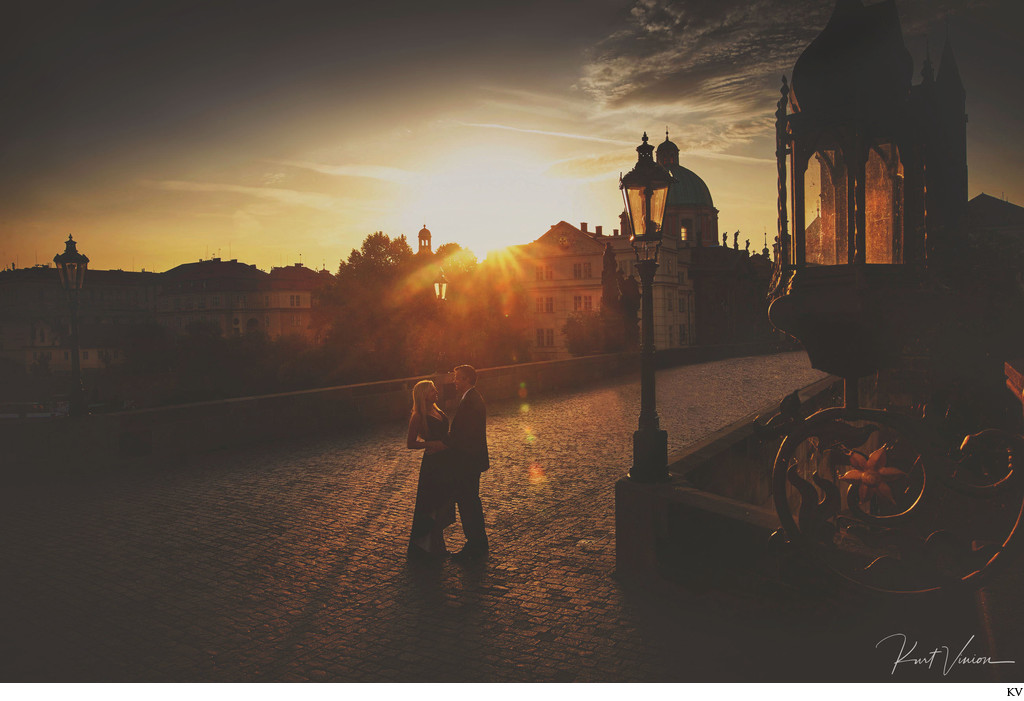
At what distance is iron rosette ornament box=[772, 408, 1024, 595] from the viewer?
312 cm

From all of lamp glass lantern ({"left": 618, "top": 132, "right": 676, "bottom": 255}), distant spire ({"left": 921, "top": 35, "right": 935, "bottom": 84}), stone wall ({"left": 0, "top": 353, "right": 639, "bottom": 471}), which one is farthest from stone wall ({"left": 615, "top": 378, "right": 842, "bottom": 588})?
stone wall ({"left": 0, "top": 353, "right": 639, "bottom": 471})

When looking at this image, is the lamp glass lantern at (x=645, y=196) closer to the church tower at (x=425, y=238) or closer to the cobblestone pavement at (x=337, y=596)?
the cobblestone pavement at (x=337, y=596)

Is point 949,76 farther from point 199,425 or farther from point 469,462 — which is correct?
point 199,425

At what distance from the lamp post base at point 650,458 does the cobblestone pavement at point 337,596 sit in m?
0.85

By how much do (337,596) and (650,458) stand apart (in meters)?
2.61

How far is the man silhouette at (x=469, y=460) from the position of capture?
6246mm

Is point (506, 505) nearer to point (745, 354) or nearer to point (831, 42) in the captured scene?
point (831, 42)

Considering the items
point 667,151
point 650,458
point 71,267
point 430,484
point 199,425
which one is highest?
point 667,151

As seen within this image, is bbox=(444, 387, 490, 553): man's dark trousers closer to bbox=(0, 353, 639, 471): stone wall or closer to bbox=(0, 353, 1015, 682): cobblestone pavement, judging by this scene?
bbox=(0, 353, 1015, 682): cobblestone pavement

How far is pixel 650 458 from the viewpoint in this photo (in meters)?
5.49

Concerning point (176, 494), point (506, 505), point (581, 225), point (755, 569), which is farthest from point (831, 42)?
point (581, 225)

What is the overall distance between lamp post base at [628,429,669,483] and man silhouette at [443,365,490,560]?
59.2 inches
